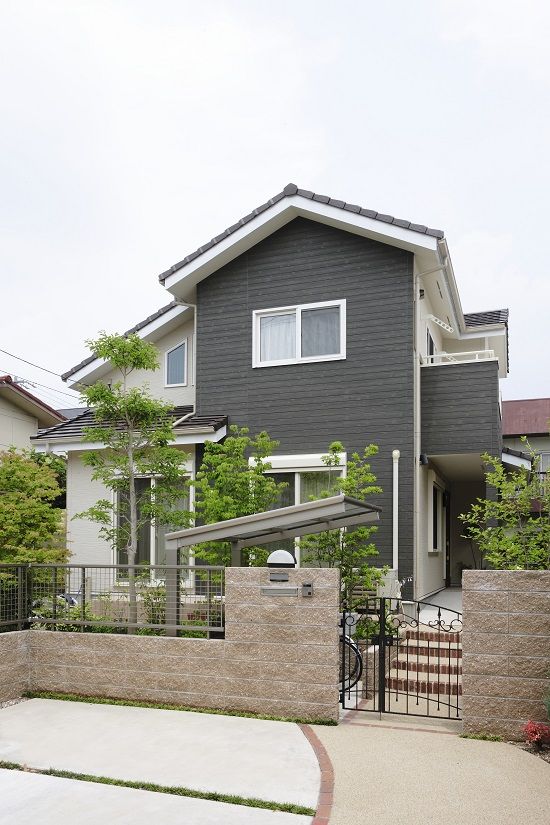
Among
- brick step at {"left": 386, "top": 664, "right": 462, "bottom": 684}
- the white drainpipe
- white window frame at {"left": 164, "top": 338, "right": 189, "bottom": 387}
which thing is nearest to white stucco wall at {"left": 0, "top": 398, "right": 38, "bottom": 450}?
white window frame at {"left": 164, "top": 338, "right": 189, "bottom": 387}

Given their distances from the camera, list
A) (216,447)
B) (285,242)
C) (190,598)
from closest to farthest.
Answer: (190,598), (216,447), (285,242)

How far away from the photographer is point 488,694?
7.00 metres

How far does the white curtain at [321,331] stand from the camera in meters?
12.8

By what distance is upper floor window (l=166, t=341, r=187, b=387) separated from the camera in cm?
1461

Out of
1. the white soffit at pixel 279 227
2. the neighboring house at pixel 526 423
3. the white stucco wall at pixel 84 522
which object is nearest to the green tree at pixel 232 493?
the white stucco wall at pixel 84 522

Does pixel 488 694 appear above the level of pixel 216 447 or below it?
below

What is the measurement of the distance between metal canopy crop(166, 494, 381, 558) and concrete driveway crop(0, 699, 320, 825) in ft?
6.18

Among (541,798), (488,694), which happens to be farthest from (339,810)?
(488,694)

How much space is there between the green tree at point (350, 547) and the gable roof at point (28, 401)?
12.7 meters

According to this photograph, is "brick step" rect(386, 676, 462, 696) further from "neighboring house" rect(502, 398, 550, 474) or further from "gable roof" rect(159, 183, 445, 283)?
"neighboring house" rect(502, 398, 550, 474)

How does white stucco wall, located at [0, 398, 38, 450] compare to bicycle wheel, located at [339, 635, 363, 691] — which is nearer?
bicycle wheel, located at [339, 635, 363, 691]

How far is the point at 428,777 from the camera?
5.84 meters

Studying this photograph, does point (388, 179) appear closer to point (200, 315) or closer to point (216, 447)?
point (200, 315)

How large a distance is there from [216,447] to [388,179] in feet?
33.2
